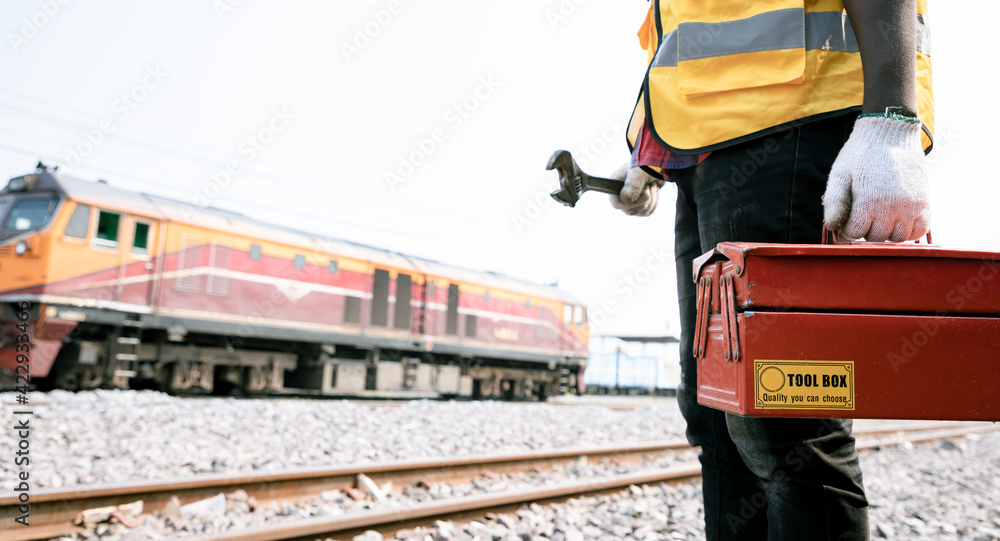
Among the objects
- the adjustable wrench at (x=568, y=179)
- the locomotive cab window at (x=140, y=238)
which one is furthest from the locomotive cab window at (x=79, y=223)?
the adjustable wrench at (x=568, y=179)

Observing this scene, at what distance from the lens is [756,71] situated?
120 centimetres

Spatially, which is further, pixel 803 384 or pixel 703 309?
pixel 703 309

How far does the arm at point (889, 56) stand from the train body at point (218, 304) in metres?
9.47

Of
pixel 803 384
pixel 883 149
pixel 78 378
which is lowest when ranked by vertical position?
pixel 78 378

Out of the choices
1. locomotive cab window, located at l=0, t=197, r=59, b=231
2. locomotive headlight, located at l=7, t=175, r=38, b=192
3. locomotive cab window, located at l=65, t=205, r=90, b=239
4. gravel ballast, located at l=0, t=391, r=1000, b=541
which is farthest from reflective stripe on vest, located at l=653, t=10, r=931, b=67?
locomotive headlight, located at l=7, t=175, r=38, b=192

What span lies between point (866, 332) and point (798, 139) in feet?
1.30

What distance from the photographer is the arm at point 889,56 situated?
1.06 m

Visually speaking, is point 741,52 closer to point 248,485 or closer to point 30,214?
point 248,485

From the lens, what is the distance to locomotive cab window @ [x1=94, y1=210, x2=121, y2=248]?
343 inches

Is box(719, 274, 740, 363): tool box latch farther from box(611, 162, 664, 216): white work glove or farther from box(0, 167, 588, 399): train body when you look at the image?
box(0, 167, 588, 399): train body

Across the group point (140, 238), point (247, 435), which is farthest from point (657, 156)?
point (140, 238)

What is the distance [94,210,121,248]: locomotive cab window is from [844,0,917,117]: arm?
9.96 metres

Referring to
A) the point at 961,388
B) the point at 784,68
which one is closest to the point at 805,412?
the point at 961,388

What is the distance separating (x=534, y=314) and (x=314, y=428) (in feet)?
36.5
